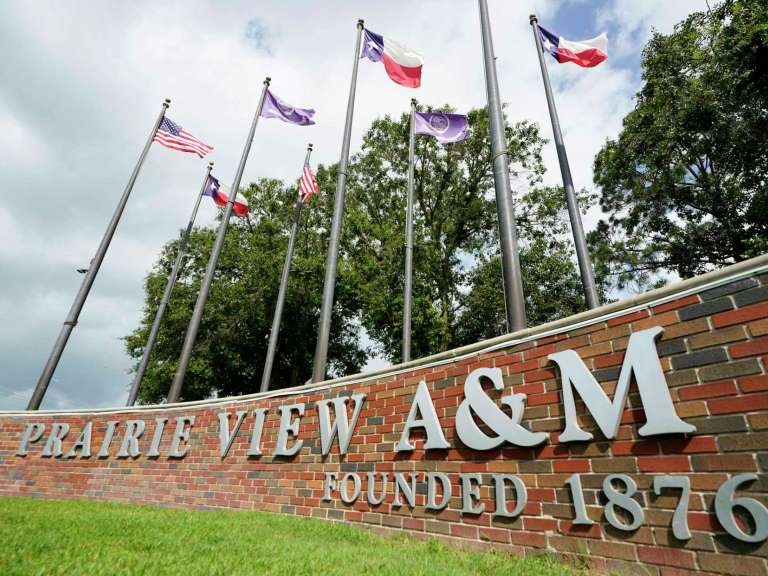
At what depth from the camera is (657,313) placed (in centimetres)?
305

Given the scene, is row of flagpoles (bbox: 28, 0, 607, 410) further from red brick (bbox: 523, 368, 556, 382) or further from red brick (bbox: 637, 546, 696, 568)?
red brick (bbox: 637, 546, 696, 568)

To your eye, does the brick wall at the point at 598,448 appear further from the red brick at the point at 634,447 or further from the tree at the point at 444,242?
the tree at the point at 444,242

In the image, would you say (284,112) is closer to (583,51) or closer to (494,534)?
(583,51)

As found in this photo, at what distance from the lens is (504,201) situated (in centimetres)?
544

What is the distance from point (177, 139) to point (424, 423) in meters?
11.8

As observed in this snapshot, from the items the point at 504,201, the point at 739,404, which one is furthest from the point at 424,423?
the point at 504,201

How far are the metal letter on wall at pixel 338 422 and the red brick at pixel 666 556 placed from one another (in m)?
3.05

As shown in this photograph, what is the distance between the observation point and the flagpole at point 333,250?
25.0ft

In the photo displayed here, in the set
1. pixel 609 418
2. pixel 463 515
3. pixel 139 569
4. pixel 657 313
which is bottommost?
pixel 139 569

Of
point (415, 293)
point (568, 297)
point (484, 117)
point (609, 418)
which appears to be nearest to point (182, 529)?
point (609, 418)

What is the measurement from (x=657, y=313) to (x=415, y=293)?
52.6ft

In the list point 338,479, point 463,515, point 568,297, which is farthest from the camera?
point 568,297

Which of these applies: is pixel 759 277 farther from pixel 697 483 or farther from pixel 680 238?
pixel 680 238

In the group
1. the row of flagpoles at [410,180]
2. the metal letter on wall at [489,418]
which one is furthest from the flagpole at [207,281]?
the metal letter on wall at [489,418]
